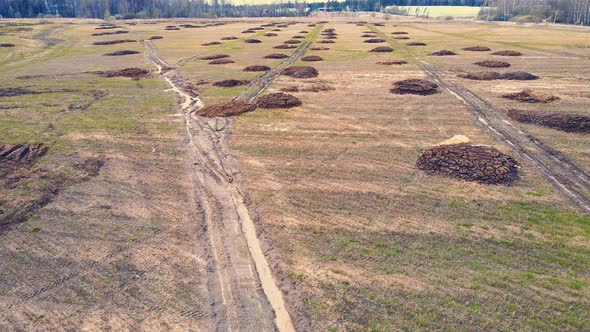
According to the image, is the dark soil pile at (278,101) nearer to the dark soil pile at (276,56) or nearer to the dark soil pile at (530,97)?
the dark soil pile at (530,97)

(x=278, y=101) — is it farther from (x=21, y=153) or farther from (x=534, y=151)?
(x=534, y=151)

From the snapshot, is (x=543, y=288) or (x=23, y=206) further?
(x=23, y=206)

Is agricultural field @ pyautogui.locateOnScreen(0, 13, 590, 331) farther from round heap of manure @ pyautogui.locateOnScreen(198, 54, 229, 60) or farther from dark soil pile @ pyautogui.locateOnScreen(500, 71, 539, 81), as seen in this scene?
round heap of manure @ pyautogui.locateOnScreen(198, 54, 229, 60)

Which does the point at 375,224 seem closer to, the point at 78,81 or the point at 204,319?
the point at 204,319

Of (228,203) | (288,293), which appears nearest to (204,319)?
(288,293)

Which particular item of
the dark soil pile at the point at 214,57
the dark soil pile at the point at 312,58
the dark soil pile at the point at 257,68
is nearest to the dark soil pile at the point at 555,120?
the dark soil pile at the point at 257,68

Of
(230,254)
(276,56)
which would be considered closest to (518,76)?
(276,56)
